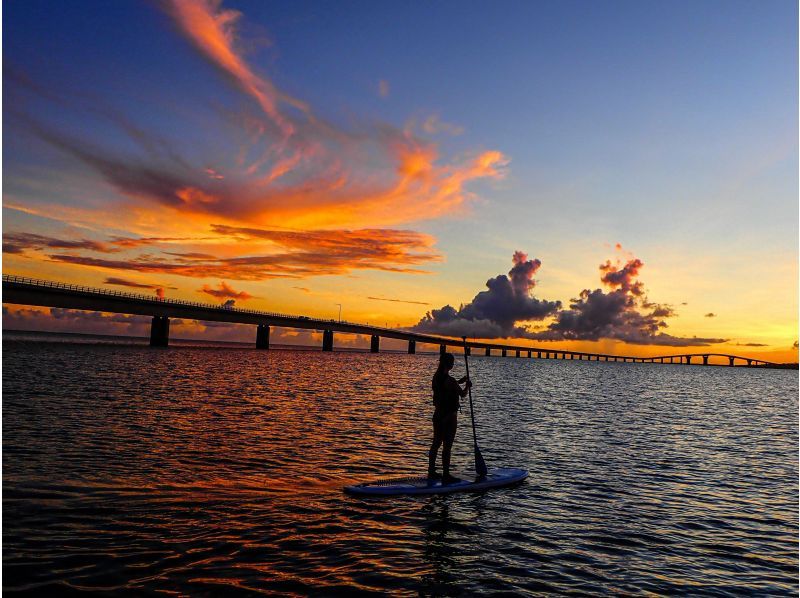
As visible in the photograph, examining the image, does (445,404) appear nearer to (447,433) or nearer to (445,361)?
(447,433)

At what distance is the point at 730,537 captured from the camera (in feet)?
41.9

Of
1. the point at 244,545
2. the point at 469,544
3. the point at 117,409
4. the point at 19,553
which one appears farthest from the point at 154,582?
the point at 117,409

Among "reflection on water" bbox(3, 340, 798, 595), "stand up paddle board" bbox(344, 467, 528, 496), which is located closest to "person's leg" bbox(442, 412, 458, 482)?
"stand up paddle board" bbox(344, 467, 528, 496)

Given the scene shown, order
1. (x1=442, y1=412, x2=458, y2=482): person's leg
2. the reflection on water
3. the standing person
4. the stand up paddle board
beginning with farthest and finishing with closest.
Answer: (x1=442, y1=412, x2=458, y2=482): person's leg < the standing person < the stand up paddle board < the reflection on water

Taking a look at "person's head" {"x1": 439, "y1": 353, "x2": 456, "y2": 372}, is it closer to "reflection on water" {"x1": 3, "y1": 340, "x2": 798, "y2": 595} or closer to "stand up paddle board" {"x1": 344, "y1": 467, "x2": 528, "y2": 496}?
"stand up paddle board" {"x1": 344, "y1": 467, "x2": 528, "y2": 496}

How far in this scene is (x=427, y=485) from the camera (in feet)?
50.3

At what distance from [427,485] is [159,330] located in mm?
154777

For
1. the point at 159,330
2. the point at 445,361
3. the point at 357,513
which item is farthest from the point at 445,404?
the point at 159,330

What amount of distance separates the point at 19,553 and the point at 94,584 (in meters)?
2.03

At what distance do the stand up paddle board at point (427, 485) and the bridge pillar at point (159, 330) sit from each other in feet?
486

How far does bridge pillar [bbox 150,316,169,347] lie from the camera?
152 m

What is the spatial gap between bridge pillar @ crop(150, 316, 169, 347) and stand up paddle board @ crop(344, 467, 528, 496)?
148 meters

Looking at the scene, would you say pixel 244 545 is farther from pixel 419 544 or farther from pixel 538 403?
pixel 538 403

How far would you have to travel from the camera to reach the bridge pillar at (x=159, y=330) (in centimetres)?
15238
